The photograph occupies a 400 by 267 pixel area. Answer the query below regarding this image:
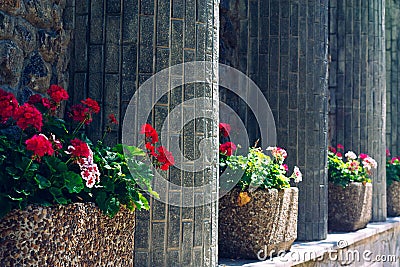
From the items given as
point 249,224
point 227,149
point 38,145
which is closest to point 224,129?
point 227,149

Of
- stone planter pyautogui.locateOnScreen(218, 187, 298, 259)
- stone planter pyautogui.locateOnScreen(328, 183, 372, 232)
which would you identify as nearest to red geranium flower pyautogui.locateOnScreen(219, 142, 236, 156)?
stone planter pyautogui.locateOnScreen(218, 187, 298, 259)

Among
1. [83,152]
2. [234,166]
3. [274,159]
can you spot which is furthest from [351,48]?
[83,152]

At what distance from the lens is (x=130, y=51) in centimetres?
480

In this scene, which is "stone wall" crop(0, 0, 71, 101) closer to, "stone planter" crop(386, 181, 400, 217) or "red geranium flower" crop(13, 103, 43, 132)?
"red geranium flower" crop(13, 103, 43, 132)

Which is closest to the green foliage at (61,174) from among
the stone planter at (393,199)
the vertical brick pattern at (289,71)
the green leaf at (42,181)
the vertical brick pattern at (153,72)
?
the green leaf at (42,181)

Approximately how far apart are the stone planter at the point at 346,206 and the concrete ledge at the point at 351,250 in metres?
0.17

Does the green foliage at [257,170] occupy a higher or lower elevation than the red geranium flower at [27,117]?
lower

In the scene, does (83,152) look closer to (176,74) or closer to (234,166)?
(176,74)

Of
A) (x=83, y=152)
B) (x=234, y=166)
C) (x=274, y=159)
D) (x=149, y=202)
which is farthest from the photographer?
(x=274, y=159)

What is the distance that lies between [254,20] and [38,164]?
4371mm

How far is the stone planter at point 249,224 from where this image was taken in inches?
243

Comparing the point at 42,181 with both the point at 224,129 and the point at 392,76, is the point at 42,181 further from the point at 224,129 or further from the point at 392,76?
the point at 392,76

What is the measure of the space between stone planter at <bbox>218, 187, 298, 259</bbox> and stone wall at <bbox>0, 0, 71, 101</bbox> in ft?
6.30

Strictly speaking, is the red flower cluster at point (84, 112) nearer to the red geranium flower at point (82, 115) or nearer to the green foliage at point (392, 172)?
the red geranium flower at point (82, 115)
